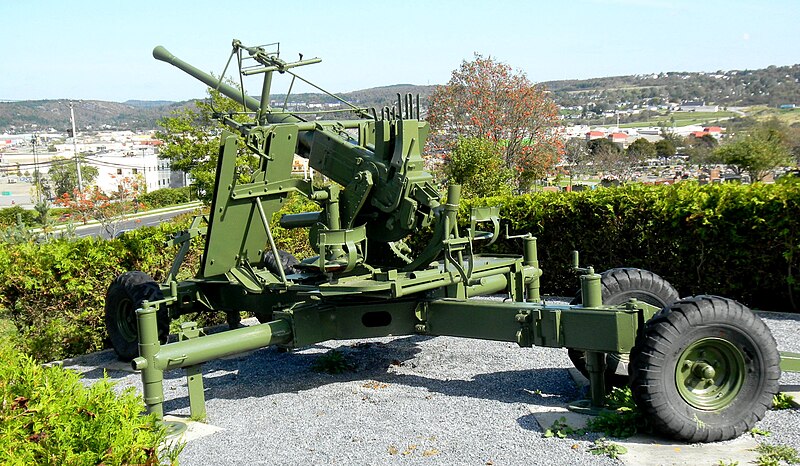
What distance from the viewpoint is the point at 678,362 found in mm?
5734

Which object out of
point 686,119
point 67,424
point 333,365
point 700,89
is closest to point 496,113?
point 333,365

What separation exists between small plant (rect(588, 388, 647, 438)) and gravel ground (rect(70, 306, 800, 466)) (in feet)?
0.59

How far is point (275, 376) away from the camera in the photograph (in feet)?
26.2

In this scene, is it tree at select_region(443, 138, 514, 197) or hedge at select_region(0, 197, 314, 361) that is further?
tree at select_region(443, 138, 514, 197)

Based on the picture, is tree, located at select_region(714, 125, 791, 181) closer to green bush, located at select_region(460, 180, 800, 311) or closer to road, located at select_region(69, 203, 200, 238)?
road, located at select_region(69, 203, 200, 238)

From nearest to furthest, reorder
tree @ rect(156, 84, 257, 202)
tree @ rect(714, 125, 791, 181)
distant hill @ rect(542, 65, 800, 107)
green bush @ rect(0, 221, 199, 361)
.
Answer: green bush @ rect(0, 221, 199, 361) < tree @ rect(156, 84, 257, 202) < tree @ rect(714, 125, 791, 181) < distant hill @ rect(542, 65, 800, 107)

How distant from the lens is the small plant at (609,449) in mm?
5531

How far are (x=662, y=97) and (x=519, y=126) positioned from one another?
503 ft

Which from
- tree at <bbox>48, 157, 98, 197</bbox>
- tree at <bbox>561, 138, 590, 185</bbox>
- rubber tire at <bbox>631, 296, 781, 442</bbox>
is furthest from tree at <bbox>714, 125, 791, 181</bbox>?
tree at <bbox>48, 157, 98, 197</bbox>

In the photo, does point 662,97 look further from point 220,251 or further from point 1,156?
point 220,251

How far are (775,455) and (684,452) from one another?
583 millimetres

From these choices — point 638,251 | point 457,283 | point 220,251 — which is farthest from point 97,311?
point 638,251

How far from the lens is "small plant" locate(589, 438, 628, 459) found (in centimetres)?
553

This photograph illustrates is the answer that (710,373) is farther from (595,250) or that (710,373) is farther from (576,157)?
(576,157)
